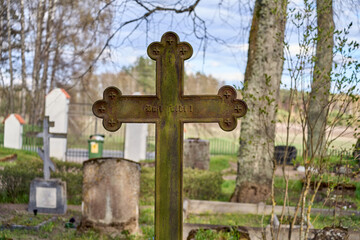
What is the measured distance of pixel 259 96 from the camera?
888 centimetres

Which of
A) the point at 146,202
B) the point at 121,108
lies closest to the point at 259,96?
the point at 146,202

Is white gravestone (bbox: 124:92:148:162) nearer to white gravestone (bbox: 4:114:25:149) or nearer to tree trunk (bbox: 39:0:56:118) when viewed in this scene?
white gravestone (bbox: 4:114:25:149)

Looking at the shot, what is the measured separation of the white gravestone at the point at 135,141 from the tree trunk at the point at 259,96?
30.0ft

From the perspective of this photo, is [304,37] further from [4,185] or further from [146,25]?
[4,185]

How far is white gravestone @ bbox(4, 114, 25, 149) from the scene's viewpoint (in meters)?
19.9

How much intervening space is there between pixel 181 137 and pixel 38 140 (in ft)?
56.8

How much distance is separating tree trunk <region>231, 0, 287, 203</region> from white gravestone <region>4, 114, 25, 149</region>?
1308cm

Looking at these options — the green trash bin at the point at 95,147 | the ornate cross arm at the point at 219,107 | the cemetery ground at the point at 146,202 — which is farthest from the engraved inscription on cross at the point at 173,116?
the green trash bin at the point at 95,147

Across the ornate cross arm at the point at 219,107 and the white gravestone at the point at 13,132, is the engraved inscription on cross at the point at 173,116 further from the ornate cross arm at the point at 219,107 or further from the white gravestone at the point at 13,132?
the white gravestone at the point at 13,132

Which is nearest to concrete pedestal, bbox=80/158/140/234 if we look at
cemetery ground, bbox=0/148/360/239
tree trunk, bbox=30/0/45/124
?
cemetery ground, bbox=0/148/360/239

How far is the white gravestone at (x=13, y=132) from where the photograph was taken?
19.9 metres

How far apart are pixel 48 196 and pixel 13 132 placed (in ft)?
38.7

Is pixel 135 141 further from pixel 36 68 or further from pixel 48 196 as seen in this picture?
pixel 48 196

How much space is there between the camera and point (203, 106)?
3.86m
